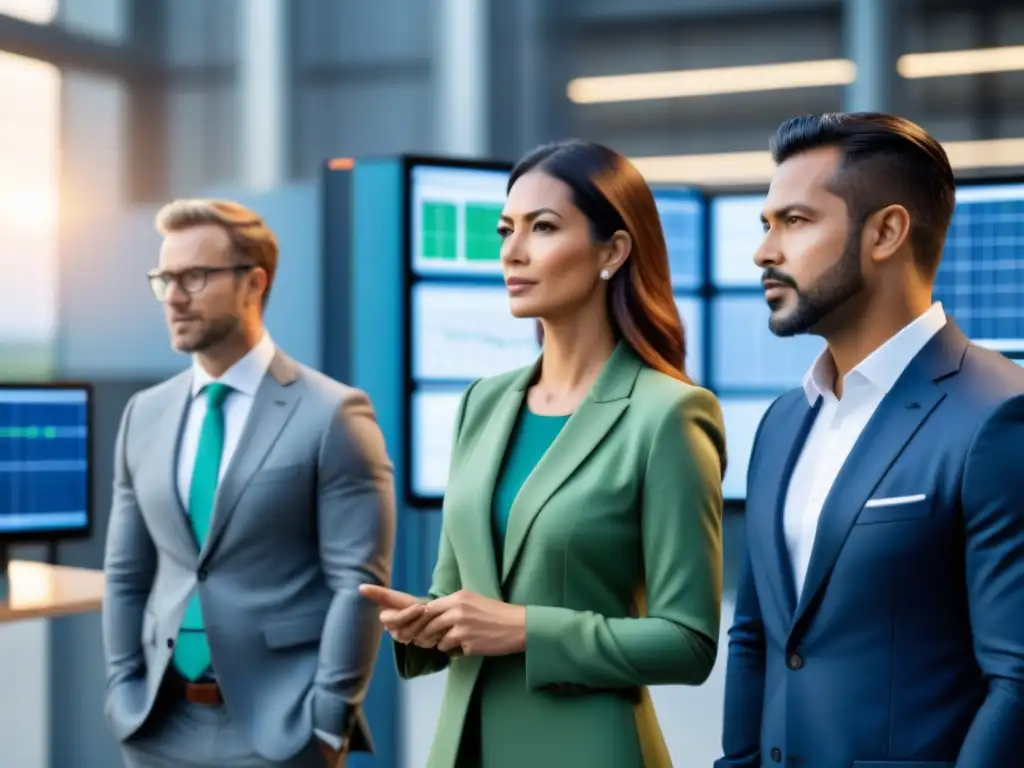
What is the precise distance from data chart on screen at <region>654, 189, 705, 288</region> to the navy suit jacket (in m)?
2.11

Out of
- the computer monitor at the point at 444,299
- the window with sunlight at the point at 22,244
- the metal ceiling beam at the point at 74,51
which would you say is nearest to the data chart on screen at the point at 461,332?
the computer monitor at the point at 444,299

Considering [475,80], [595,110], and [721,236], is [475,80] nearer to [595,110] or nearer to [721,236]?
[595,110]

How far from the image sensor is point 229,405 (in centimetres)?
251

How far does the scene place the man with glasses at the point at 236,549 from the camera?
237cm

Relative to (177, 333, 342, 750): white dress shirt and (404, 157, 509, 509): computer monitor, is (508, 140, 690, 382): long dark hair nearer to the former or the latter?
(177, 333, 342, 750): white dress shirt

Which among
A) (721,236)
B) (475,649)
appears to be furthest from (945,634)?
(721,236)

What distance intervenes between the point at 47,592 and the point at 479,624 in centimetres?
193

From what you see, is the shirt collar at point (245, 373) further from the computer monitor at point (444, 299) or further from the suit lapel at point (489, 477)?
the suit lapel at point (489, 477)

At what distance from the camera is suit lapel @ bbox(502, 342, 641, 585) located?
1546 millimetres

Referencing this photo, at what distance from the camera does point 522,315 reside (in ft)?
5.27

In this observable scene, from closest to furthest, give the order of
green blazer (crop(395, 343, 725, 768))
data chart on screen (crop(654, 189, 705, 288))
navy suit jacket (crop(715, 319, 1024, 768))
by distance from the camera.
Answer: navy suit jacket (crop(715, 319, 1024, 768))
green blazer (crop(395, 343, 725, 768))
data chart on screen (crop(654, 189, 705, 288))

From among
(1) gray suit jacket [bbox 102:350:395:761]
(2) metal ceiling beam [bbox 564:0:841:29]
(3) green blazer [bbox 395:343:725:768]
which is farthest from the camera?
(2) metal ceiling beam [bbox 564:0:841:29]

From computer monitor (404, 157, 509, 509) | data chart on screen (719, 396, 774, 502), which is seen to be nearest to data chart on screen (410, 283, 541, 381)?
computer monitor (404, 157, 509, 509)

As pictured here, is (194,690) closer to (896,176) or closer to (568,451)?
(568,451)
